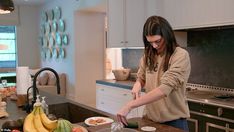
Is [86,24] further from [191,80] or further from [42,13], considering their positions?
[191,80]

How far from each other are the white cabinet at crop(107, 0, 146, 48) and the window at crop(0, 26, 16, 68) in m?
5.16

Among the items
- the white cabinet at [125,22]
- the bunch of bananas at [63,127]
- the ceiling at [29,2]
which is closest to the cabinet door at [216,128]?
the white cabinet at [125,22]

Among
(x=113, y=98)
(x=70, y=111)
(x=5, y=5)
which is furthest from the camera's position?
(x=113, y=98)

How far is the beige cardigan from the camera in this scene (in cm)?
176

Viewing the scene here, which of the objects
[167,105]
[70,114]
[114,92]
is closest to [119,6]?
[114,92]

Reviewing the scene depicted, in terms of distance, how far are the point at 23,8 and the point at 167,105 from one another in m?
7.61

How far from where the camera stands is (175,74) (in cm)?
176

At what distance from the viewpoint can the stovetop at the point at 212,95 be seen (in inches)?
101

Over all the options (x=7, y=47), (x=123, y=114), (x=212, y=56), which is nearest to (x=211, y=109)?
(x=212, y=56)

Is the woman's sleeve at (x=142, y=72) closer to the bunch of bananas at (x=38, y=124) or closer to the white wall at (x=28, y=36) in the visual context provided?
the bunch of bananas at (x=38, y=124)

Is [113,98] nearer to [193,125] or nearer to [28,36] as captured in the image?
[193,125]

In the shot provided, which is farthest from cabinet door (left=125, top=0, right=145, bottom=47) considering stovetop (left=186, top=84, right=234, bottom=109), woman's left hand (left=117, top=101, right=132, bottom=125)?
woman's left hand (left=117, top=101, right=132, bottom=125)

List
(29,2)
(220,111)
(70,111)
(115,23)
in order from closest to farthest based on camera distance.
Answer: (70,111) → (220,111) → (115,23) → (29,2)

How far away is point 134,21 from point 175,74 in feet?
7.75
